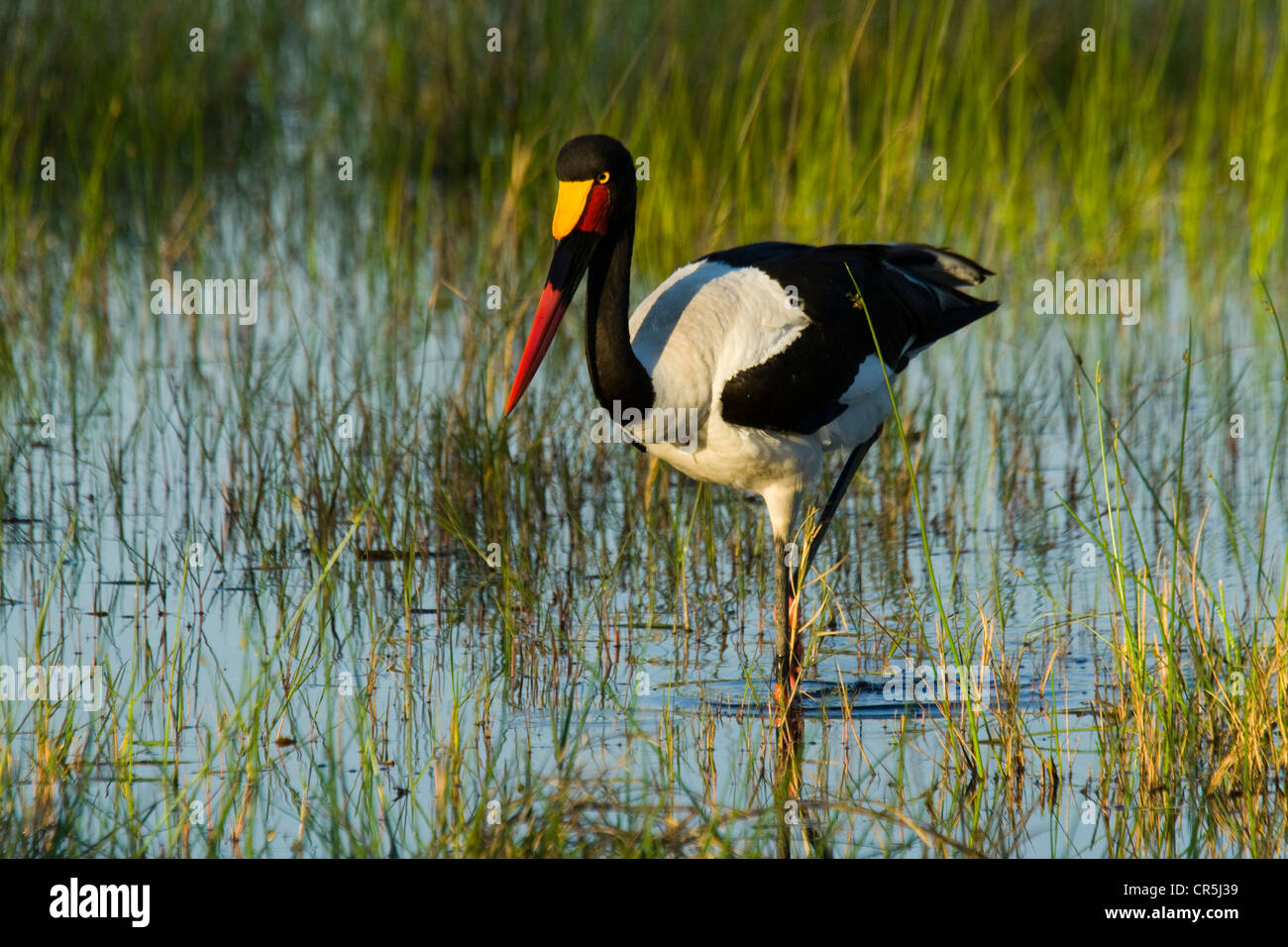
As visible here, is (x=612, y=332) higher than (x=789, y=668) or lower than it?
higher

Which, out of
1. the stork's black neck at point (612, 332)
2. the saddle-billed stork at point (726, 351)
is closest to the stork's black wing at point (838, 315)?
the saddle-billed stork at point (726, 351)

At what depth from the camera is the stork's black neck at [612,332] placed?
13.9 feet

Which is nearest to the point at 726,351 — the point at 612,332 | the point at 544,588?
the point at 612,332

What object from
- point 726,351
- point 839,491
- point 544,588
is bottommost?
point 544,588

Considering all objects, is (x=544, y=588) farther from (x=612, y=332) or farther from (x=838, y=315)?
(x=838, y=315)

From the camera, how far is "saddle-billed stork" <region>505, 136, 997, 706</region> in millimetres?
4301

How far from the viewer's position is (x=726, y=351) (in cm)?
435

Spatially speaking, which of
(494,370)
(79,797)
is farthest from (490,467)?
(79,797)

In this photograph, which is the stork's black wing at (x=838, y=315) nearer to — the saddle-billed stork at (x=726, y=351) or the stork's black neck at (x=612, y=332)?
the saddle-billed stork at (x=726, y=351)

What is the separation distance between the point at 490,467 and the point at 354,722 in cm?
130

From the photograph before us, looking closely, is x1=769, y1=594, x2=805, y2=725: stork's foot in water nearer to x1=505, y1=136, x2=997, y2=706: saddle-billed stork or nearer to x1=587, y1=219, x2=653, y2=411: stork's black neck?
x1=505, y1=136, x2=997, y2=706: saddle-billed stork

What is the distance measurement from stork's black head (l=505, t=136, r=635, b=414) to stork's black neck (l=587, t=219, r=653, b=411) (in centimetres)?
4

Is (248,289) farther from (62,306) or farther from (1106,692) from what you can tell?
(1106,692)

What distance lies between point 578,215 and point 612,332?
32 centimetres
